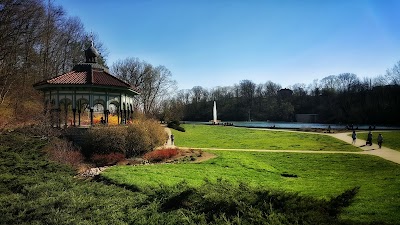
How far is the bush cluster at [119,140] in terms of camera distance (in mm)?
20312

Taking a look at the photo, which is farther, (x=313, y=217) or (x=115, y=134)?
(x=115, y=134)

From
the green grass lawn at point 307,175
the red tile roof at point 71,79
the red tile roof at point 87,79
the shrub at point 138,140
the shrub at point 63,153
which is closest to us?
the green grass lawn at point 307,175

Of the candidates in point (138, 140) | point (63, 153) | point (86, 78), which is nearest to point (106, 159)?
point (63, 153)

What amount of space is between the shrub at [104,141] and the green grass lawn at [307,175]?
4.30 meters

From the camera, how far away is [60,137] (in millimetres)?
20859

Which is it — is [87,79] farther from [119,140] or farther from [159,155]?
[159,155]

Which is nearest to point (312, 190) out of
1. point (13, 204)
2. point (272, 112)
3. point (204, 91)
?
point (13, 204)

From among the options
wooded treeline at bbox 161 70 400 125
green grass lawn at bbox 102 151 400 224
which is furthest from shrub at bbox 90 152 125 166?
wooded treeline at bbox 161 70 400 125

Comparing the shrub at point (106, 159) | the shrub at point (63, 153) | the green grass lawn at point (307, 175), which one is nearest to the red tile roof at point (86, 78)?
the shrub at point (63, 153)

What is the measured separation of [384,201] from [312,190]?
2.66 meters

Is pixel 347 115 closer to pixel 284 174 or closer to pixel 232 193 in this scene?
pixel 284 174

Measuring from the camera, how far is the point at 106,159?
18938 mm

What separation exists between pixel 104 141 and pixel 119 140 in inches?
38.7

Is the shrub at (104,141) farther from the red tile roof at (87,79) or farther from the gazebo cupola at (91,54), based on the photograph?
the gazebo cupola at (91,54)
